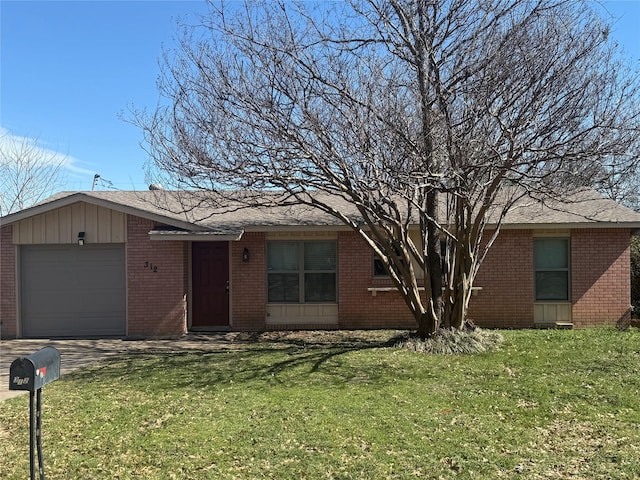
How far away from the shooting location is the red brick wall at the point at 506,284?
1264cm

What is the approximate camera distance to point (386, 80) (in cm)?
863

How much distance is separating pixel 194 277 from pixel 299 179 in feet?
17.8

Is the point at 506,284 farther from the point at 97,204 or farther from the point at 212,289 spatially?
the point at 97,204

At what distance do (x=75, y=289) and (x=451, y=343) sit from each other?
864cm

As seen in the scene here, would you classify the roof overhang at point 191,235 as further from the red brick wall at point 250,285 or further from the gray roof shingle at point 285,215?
the red brick wall at point 250,285

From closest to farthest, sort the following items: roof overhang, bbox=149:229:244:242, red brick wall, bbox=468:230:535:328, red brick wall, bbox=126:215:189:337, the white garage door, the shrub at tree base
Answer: the shrub at tree base → roof overhang, bbox=149:229:244:242 → red brick wall, bbox=126:215:189:337 → the white garage door → red brick wall, bbox=468:230:535:328

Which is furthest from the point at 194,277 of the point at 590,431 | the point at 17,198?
the point at 17,198

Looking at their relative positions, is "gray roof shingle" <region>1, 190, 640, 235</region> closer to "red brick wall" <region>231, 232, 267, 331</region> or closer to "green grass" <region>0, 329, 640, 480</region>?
"red brick wall" <region>231, 232, 267, 331</region>

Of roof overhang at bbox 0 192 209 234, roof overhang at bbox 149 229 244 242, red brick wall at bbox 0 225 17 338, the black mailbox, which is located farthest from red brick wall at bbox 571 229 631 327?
red brick wall at bbox 0 225 17 338

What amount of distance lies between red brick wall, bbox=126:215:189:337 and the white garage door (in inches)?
15.2

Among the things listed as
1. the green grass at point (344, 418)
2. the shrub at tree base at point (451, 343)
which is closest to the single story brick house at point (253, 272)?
the shrub at tree base at point (451, 343)

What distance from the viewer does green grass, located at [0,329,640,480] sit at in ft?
15.5

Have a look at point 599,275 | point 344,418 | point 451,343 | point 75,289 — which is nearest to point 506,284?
point 599,275

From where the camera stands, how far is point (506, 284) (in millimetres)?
12672
